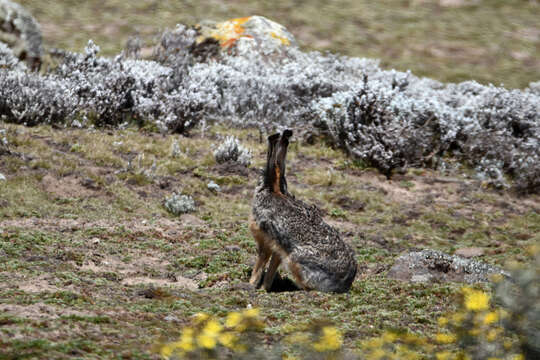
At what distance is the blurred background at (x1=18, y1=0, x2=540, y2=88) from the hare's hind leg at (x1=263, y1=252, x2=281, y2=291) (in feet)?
48.1

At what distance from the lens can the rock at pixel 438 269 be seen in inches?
247

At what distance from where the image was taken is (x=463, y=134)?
1270 cm

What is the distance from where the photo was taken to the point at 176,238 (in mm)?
7273

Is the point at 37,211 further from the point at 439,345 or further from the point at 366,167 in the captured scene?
the point at 366,167

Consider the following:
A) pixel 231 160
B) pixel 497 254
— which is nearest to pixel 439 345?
pixel 497 254

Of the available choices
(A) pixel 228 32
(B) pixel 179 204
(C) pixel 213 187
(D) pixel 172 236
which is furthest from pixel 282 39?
(D) pixel 172 236

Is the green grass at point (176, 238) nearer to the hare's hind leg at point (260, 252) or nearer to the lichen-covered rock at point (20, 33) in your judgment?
the hare's hind leg at point (260, 252)

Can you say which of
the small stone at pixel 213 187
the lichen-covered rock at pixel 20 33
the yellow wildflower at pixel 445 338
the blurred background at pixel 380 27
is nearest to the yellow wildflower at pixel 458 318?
the yellow wildflower at pixel 445 338

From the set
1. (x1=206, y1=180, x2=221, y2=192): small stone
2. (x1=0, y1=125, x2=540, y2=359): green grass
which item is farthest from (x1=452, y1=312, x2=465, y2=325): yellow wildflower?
(x1=206, y1=180, x2=221, y2=192): small stone

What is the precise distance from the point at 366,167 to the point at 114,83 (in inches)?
213

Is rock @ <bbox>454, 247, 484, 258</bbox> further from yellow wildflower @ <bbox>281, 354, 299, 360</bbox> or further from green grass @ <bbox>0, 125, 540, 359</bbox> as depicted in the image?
yellow wildflower @ <bbox>281, 354, 299, 360</bbox>

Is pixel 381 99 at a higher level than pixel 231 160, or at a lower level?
higher

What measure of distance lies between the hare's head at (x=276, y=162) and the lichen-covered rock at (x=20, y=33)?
10.3 m

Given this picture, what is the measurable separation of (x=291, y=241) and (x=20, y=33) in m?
11.4
